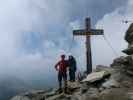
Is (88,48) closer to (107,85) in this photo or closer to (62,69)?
(62,69)

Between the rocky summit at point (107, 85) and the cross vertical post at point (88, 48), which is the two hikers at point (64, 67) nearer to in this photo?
the rocky summit at point (107, 85)

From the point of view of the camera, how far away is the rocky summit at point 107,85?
38.5 metres

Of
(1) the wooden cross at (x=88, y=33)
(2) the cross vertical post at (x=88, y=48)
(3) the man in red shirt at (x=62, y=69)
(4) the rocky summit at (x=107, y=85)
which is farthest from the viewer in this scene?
(1) the wooden cross at (x=88, y=33)

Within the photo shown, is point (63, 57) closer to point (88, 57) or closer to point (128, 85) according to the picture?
point (128, 85)

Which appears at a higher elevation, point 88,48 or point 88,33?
point 88,33

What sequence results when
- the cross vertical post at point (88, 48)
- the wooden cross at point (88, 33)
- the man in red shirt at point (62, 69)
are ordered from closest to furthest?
the man in red shirt at point (62, 69)
the cross vertical post at point (88, 48)
the wooden cross at point (88, 33)

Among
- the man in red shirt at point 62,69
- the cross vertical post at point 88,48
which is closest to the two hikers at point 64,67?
the man in red shirt at point 62,69

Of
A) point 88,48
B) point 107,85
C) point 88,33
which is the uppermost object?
point 88,33

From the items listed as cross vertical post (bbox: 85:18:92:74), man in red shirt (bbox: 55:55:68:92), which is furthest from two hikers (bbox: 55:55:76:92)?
cross vertical post (bbox: 85:18:92:74)

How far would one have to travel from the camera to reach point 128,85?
39.8 metres

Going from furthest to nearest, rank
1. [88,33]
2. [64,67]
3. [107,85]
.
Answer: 1. [88,33]
2. [64,67]
3. [107,85]

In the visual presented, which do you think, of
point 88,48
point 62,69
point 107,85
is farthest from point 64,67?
point 88,48

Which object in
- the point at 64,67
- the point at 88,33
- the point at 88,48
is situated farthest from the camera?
the point at 88,33

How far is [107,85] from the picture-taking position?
40.2m
